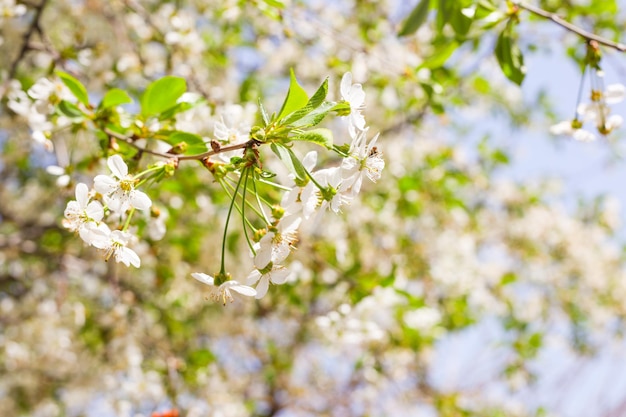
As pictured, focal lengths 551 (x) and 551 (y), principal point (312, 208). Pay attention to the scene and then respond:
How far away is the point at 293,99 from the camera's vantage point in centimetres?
86

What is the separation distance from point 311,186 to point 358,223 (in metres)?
2.83

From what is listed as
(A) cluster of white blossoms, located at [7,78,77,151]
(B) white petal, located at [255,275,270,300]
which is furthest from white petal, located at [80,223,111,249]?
(A) cluster of white blossoms, located at [7,78,77,151]

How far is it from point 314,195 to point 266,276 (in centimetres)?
16

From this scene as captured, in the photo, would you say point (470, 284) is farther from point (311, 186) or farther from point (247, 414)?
point (311, 186)

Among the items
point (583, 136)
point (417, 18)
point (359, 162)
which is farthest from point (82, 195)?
point (583, 136)

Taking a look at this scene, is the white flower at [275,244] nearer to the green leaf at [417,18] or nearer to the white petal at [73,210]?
the white petal at [73,210]

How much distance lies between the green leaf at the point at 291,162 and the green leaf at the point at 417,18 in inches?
25.9

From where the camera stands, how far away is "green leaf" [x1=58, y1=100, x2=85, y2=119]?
116 centimetres

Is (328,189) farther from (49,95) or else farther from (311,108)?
(49,95)

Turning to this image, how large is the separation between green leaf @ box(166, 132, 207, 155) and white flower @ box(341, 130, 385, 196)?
31cm

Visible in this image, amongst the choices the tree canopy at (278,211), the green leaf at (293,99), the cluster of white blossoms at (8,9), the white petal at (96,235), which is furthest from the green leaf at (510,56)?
the cluster of white blossoms at (8,9)

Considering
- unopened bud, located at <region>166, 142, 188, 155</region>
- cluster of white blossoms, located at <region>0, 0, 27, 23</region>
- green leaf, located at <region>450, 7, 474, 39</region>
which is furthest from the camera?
cluster of white blossoms, located at <region>0, 0, 27, 23</region>

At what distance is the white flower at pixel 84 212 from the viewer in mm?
867

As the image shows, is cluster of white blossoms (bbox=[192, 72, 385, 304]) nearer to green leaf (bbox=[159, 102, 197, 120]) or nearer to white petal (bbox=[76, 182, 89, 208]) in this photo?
white petal (bbox=[76, 182, 89, 208])
